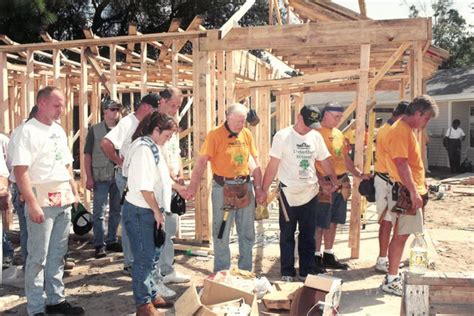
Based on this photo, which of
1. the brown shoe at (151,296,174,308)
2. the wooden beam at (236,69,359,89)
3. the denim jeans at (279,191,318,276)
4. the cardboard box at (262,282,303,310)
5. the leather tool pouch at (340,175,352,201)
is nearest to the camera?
the cardboard box at (262,282,303,310)

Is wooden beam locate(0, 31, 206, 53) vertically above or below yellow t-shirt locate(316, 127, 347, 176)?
above

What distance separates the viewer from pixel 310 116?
4980mm

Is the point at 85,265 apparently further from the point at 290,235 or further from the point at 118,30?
the point at 118,30

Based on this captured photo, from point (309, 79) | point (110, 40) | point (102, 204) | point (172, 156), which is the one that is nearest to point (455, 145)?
point (309, 79)

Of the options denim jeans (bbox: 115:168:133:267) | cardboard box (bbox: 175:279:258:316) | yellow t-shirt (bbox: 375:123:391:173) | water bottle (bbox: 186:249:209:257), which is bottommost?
water bottle (bbox: 186:249:209:257)

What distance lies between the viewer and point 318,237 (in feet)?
19.2

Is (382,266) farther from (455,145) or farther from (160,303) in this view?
(455,145)

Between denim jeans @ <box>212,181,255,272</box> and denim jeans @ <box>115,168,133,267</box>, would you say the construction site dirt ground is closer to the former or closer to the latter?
denim jeans @ <box>115,168,133,267</box>

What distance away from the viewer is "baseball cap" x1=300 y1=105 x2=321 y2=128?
16.2ft

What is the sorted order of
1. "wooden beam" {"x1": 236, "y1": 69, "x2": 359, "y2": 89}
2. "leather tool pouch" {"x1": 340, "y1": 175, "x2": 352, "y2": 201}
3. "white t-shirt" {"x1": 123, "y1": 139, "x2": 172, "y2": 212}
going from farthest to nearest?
"wooden beam" {"x1": 236, "y1": 69, "x2": 359, "y2": 89}
"leather tool pouch" {"x1": 340, "y1": 175, "x2": 352, "y2": 201}
"white t-shirt" {"x1": 123, "y1": 139, "x2": 172, "y2": 212}

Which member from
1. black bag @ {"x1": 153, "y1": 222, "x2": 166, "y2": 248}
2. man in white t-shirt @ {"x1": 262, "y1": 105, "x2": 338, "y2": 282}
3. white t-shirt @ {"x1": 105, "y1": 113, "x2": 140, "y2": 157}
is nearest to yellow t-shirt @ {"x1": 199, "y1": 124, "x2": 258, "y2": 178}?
man in white t-shirt @ {"x1": 262, "y1": 105, "x2": 338, "y2": 282}

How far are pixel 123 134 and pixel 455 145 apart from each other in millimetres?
14668

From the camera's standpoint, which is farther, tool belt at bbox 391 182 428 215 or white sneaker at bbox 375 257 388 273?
white sneaker at bbox 375 257 388 273

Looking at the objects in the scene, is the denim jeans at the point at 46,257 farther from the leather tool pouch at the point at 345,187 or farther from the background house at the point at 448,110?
the background house at the point at 448,110
